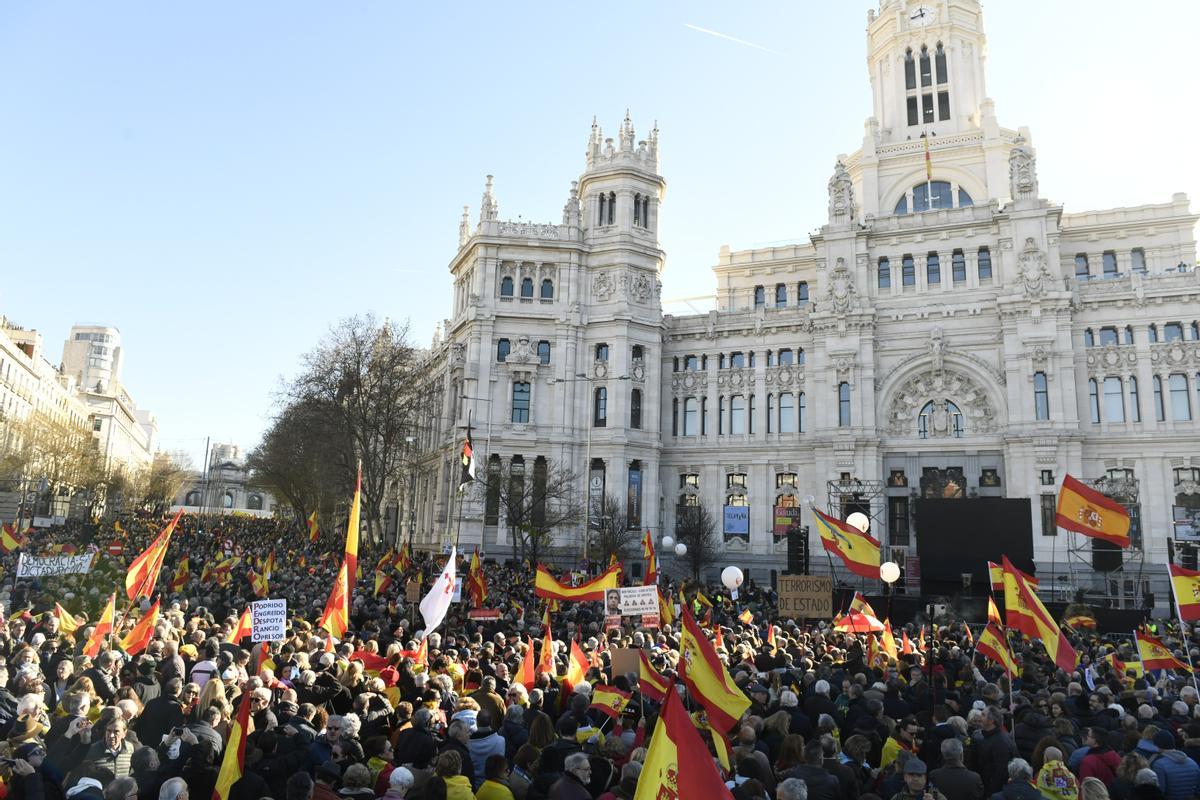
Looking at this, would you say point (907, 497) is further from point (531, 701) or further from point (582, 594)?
point (531, 701)

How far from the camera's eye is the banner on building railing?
21219 mm

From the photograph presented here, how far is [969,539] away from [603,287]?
103 feet

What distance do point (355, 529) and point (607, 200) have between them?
46206 millimetres

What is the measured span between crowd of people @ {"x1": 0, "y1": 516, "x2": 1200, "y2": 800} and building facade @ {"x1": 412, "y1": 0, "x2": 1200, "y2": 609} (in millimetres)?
34874

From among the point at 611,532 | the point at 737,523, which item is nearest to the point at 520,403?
the point at 611,532

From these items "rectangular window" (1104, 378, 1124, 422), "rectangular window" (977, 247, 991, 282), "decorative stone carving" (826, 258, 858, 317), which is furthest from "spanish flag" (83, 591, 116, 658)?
"rectangular window" (977, 247, 991, 282)

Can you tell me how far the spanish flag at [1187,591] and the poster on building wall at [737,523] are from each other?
39.7 metres

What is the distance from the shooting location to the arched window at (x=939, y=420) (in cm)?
Answer: 5122

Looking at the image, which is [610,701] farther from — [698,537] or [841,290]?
[841,290]

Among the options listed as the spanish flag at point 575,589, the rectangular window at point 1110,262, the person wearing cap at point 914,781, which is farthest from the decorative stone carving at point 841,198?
the person wearing cap at point 914,781

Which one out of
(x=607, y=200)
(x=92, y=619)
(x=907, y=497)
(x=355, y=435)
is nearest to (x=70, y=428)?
(x=355, y=435)

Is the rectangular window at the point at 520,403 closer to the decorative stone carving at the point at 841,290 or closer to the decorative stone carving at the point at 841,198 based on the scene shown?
the decorative stone carving at the point at 841,290

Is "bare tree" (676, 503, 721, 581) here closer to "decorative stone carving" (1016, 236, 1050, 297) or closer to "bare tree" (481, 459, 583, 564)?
"bare tree" (481, 459, 583, 564)

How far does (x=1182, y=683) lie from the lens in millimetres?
15258
